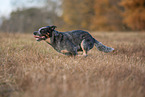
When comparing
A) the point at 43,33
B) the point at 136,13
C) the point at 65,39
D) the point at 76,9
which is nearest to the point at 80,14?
the point at 76,9

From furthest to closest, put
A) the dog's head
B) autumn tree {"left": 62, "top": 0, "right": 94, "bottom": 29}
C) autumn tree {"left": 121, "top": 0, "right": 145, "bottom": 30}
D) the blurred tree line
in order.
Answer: autumn tree {"left": 62, "top": 0, "right": 94, "bottom": 29} < the blurred tree line < autumn tree {"left": 121, "top": 0, "right": 145, "bottom": 30} < the dog's head

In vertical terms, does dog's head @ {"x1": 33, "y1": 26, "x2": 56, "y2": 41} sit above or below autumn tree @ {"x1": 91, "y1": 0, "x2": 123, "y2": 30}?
below

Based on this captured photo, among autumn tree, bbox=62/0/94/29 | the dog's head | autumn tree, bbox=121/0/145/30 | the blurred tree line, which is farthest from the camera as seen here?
autumn tree, bbox=62/0/94/29

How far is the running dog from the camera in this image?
10.5ft

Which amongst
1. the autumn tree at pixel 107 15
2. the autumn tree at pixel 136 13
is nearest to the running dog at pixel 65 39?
the autumn tree at pixel 136 13

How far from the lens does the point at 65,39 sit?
3359mm

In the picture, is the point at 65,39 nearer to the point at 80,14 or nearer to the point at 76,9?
the point at 80,14

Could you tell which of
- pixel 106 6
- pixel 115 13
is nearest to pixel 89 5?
pixel 106 6

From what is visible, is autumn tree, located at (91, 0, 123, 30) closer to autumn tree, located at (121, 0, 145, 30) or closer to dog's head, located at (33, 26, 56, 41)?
autumn tree, located at (121, 0, 145, 30)

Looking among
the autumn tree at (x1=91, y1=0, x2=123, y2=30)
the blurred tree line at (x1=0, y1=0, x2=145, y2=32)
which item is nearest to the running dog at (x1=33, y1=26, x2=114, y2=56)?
the blurred tree line at (x1=0, y1=0, x2=145, y2=32)

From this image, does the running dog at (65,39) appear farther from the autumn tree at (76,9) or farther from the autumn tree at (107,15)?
the autumn tree at (76,9)

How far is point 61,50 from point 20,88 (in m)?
1.48

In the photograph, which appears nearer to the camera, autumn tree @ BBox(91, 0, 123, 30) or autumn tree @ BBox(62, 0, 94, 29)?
autumn tree @ BBox(91, 0, 123, 30)

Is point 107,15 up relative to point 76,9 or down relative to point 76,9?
down
